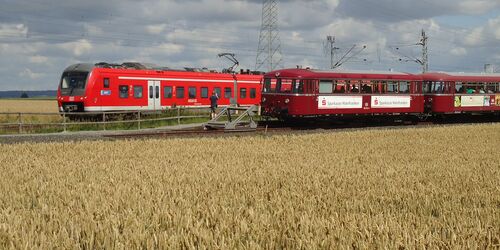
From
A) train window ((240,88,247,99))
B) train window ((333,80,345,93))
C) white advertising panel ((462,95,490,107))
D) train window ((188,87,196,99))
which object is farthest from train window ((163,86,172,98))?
white advertising panel ((462,95,490,107))

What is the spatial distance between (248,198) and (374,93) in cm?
2047

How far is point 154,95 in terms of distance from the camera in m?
29.9

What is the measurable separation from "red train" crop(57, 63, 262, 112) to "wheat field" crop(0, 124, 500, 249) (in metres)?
12.1

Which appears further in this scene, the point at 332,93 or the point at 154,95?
the point at 154,95

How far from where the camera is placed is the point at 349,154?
1370cm

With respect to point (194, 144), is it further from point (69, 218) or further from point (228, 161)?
point (69, 218)

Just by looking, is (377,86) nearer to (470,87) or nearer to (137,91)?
(470,87)

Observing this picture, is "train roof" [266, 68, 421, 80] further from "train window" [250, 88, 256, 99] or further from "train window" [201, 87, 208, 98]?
"train window" [250, 88, 256, 99]

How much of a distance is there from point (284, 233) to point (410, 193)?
11.2 feet

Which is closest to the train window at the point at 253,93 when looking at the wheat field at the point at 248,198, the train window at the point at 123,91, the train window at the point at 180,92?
the train window at the point at 180,92

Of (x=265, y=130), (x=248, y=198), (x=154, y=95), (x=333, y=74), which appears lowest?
(x=265, y=130)

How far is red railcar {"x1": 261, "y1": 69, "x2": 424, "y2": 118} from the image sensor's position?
952 inches

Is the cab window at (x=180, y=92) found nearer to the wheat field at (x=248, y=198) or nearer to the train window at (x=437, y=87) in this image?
the train window at (x=437, y=87)

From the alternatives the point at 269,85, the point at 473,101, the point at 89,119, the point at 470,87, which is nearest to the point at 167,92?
the point at 89,119
